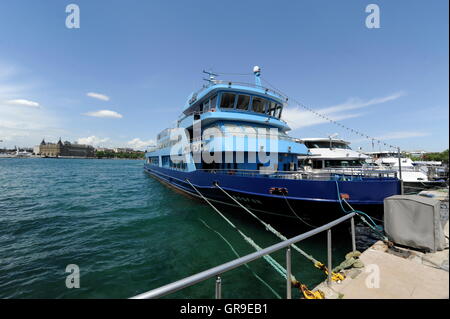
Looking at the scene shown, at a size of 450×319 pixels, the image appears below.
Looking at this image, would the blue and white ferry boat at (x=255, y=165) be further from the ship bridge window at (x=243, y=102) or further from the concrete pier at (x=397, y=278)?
the concrete pier at (x=397, y=278)

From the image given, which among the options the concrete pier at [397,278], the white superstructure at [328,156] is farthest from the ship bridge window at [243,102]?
the concrete pier at [397,278]

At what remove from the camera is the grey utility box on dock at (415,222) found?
13.5ft

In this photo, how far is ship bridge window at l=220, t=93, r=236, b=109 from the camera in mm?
12766

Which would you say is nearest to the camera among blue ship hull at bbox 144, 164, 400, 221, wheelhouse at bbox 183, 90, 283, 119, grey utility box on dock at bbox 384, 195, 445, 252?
grey utility box on dock at bbox 384, 195, 445, 252

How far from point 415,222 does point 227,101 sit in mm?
10976

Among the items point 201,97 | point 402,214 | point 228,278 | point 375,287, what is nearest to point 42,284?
point 228,278

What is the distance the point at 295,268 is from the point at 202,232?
164 inches

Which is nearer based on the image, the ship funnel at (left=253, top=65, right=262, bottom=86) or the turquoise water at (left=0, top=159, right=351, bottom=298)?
the turquoise water at (left=0, top=159, right=351, bottom=298)

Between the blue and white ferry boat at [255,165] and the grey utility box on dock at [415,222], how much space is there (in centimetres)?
198

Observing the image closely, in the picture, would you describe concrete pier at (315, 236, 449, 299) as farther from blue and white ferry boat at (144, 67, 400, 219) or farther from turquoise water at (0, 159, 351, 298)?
blue and white ferry boat at (144, 67, 400, 219)

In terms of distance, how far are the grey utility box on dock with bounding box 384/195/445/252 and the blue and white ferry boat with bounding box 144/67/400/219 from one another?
1.98 m

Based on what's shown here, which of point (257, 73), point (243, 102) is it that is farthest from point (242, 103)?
point (257, 73)

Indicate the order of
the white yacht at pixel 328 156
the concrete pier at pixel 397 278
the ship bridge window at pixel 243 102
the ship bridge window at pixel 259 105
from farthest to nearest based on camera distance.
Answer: the white yacht at pixel 328 156 < the ship bridge window at pixel 259 105 < the ship bridge window at pixel 243 102 < the concrete pier at pixel 397 278

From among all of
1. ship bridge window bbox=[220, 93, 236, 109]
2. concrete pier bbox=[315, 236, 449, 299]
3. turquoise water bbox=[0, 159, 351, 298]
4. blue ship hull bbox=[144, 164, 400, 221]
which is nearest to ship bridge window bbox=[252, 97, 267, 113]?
ship bridge window bbox=[220, 93, 236, 109]
